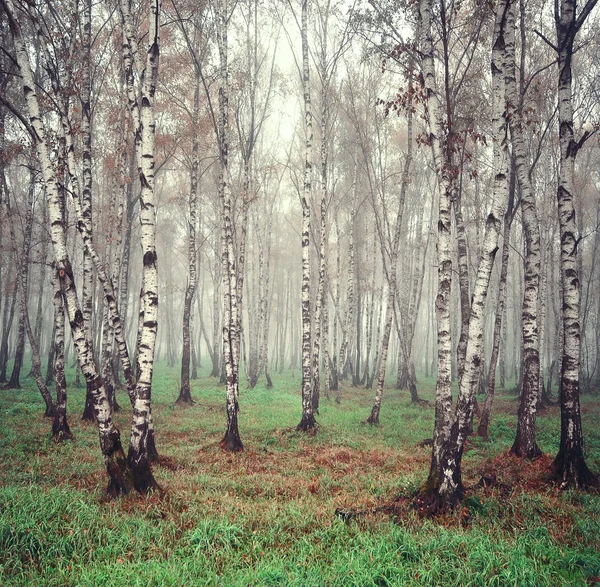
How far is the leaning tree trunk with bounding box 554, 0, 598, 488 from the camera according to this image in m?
6.98

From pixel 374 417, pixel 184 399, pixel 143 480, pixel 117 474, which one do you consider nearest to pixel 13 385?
pixel 184 399

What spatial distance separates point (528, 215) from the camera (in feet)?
29.0

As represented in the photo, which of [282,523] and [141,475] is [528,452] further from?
[141,475]

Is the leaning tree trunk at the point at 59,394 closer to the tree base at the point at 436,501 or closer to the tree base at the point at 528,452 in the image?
the tree base at the point at 436,501

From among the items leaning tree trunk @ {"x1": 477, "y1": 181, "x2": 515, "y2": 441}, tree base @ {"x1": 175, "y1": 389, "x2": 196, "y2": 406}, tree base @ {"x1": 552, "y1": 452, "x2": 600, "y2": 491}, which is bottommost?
tree base @ {"x1": 175, "y1": 389, "x2": 196, "y2": 406}

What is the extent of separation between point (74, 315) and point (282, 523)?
4674 mm

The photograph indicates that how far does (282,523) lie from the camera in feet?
17.9

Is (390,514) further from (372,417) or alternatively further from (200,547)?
(372,417)

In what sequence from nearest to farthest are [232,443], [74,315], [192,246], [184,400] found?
[74,315] < [232,443] < [184,400] < [192,246]

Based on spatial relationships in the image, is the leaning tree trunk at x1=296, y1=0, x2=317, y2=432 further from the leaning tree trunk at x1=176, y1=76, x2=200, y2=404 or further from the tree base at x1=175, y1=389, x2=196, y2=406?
the tree base at x1=175, y1=389, x2=196, y2=406

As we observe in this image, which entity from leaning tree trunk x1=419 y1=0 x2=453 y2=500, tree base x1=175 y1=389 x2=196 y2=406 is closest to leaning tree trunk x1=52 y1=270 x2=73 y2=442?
tree base x1=175 y1=389 x2=196 y2=406

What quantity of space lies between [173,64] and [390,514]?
56.8 ft

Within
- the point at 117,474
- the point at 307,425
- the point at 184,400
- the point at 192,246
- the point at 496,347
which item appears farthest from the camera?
the point at 192,246

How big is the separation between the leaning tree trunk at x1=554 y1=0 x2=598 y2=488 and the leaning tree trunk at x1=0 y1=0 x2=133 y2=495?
295 inches
